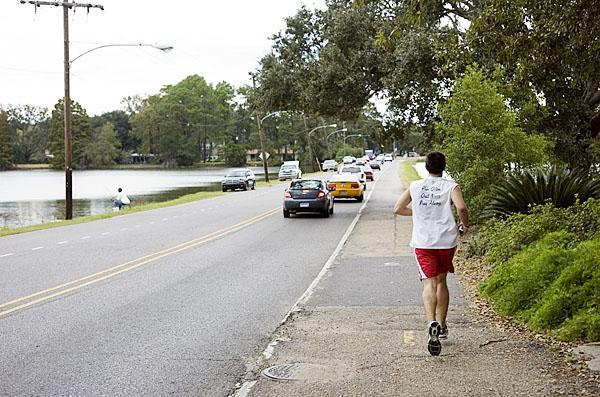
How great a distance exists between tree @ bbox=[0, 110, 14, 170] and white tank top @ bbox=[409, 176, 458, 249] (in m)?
117

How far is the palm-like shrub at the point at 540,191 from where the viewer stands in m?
15.7

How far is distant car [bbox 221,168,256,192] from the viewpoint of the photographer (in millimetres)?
58625

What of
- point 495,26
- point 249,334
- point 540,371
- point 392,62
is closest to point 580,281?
point 540,371

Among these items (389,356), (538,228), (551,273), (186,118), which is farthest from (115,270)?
(186,118)

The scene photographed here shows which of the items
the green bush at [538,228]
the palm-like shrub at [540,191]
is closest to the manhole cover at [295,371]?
the green bush at [538,228]

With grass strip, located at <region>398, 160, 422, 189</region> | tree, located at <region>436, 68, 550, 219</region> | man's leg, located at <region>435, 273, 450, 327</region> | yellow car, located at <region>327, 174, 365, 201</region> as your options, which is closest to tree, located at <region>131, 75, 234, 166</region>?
grass strip, located at <region>398, 160, 422, 189</region>

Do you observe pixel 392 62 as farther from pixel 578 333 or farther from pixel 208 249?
pixel 578 333

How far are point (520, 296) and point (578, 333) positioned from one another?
1584mm

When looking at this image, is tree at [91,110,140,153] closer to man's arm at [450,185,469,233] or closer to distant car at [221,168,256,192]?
distant car at [221,168,256,192]

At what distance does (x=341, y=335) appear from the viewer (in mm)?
8203

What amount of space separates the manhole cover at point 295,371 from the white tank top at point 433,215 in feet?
4.91

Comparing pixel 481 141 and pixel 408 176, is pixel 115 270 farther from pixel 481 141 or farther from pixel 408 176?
pixel 408 176

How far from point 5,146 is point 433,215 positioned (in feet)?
417

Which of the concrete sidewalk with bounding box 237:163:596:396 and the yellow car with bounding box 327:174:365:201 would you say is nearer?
the concrete sidewalk with bounding box 237:163:596:396
